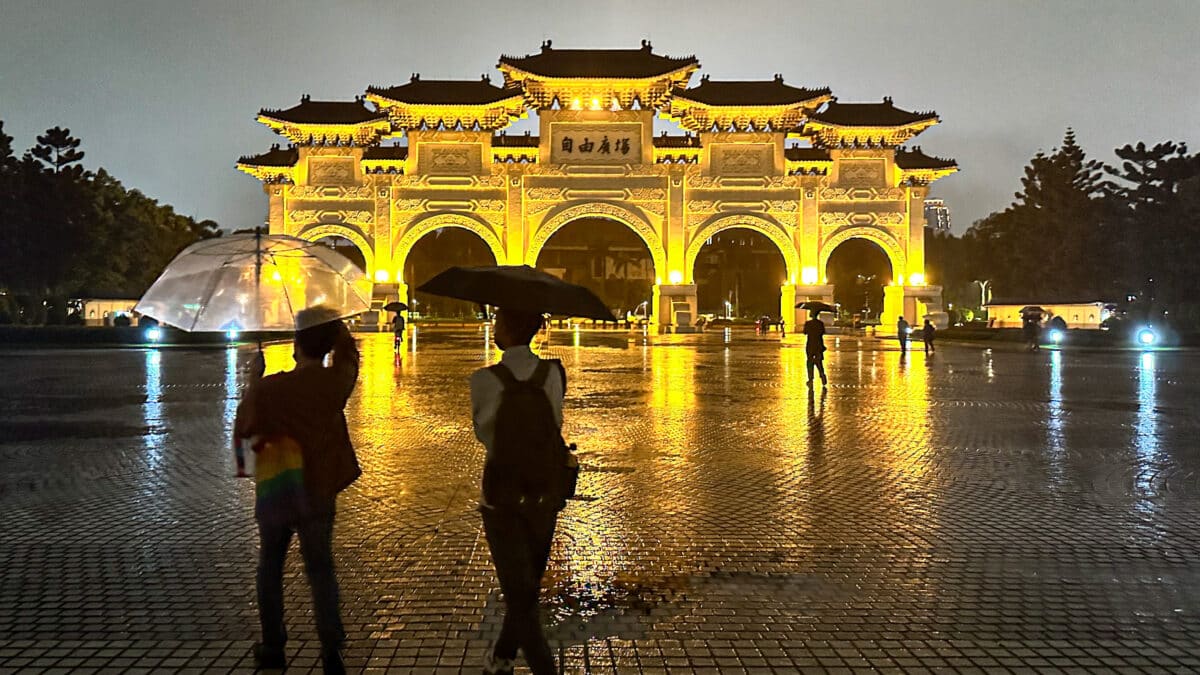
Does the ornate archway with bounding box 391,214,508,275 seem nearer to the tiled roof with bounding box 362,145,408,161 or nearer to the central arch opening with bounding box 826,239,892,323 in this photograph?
the tiled roof with bounding box 362,145,408,161

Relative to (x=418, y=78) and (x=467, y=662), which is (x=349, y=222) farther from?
(x=467, y=662)

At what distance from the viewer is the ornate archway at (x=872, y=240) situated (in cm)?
5000

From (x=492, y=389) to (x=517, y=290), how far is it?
39cm

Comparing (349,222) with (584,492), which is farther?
(349,222)

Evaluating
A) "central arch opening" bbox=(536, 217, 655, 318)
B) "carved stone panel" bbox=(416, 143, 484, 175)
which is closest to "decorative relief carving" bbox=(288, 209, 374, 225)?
"carved stone panel" bbox=(416, 143, 484, 175)

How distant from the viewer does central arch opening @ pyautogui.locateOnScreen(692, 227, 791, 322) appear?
243 feet

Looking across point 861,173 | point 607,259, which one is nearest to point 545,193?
point 861,173

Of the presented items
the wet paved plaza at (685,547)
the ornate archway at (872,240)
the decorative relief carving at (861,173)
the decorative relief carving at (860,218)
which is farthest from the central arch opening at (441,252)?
the wet paved plaza at (685,547)

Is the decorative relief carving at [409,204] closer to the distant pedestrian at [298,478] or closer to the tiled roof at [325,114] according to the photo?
the tiled roof at [325,114]

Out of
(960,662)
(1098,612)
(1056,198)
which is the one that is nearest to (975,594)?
(1098,612)

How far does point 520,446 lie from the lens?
3162 millimetres

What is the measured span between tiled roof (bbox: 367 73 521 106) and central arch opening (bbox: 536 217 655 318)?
21864mm

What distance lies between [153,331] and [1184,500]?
34.4 m

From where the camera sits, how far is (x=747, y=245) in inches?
2931
